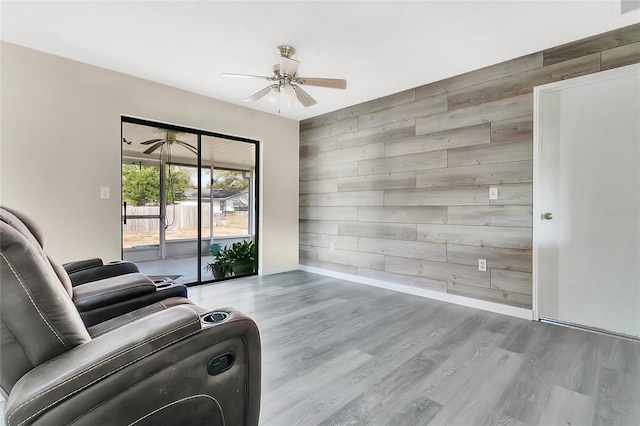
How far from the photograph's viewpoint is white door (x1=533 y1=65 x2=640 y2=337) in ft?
8.04

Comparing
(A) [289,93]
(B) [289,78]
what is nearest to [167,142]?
(A) [289,93]

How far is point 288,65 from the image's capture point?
2.65 meters

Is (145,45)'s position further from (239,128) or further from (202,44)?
(239,128)

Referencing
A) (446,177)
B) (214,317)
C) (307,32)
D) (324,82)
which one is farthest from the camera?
(446,177)

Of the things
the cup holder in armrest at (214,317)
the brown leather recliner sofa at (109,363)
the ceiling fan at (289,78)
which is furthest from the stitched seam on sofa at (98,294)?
the ceiling fan at (289,78)

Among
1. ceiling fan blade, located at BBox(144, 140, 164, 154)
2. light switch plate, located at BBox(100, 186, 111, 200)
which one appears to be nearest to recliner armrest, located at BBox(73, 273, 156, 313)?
light switch plate, located at BBox(100, 186, 111, 200)

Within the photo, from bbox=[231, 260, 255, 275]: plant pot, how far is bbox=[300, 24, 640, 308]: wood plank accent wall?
3.63 feet

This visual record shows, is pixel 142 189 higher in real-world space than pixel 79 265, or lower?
higher

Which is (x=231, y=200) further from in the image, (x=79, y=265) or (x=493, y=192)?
(x=493, y=192)

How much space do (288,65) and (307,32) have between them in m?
0.30

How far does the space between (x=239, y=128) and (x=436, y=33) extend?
2.85m

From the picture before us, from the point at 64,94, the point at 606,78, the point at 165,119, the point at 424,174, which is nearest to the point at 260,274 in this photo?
the point at 165,119

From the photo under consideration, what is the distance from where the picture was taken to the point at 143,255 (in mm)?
5453

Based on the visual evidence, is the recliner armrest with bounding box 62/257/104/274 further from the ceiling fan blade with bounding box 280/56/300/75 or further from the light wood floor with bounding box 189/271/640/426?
the ceiling fan blade with bounding box 280/56/300/75
